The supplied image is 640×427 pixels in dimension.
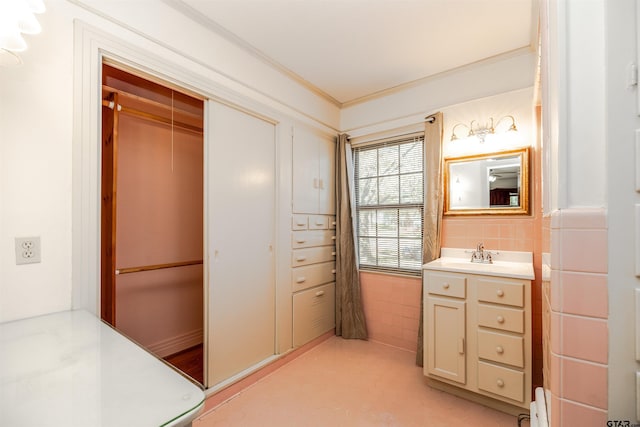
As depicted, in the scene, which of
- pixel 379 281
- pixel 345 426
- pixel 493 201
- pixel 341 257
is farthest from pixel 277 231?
pixel 493 201

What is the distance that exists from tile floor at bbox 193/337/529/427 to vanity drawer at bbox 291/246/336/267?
2.91ft

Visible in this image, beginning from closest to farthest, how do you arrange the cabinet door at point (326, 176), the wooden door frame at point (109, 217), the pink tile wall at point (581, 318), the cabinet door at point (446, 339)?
the pink tile wall at point (581, 318)
the wooden door frame at point (109, 217)
the cabinet door at point (446, 339)
the cabinet door at point (326, 176)

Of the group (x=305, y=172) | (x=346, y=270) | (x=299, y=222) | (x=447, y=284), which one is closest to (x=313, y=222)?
(x=299, y=222)

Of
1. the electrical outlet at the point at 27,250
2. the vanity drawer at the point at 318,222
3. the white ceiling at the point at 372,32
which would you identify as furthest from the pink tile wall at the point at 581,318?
the vanity drawer at the point at 318,222

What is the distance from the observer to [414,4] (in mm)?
1733

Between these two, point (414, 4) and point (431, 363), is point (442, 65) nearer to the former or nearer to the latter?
point (414, 4)

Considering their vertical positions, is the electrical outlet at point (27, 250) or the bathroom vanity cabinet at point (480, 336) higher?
the electrical outlet at point (27, 250)

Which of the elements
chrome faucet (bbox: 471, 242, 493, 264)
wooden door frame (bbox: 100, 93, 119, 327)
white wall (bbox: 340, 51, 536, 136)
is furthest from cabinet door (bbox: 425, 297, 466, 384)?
wooden door frame (bbox: 100, 93, 119, 327)

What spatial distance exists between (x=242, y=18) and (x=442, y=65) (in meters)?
1.66

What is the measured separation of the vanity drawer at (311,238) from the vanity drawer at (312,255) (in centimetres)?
5

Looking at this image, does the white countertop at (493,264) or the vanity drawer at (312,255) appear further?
the vanity drawer at (312,255)

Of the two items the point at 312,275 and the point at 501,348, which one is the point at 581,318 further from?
the point at 312,275

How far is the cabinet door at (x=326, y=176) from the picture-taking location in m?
2.97

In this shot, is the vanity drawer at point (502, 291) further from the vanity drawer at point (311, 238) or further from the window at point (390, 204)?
the vanity drawer at point (311, 238)
